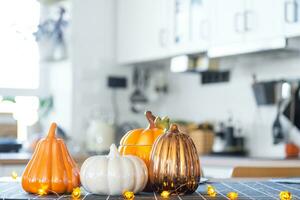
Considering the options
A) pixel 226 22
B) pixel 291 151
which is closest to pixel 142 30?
pixel 226 22

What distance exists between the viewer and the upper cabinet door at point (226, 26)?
3.44m

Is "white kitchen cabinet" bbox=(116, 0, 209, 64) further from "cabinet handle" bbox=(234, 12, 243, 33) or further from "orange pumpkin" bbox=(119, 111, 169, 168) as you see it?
"orange pumpkin" bbox=(119, 111, 169, 168)

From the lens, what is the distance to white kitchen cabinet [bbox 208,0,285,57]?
10.5 ft

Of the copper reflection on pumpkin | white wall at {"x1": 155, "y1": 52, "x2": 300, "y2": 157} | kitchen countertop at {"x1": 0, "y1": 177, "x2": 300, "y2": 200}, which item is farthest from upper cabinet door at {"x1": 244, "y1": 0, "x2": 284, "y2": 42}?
the copper reflection on pumpkin

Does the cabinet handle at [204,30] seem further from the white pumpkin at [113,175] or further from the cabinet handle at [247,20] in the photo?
the white pumpkin at [113,175]

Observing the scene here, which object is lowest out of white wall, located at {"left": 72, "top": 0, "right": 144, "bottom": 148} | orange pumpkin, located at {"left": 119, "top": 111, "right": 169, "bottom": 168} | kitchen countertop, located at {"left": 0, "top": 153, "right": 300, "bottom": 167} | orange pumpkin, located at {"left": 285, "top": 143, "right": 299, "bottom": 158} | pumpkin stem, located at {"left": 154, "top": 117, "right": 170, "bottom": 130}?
kitchen countertop, located at {"left": 0, "top": 153, "right": 300, "bottom": 167}

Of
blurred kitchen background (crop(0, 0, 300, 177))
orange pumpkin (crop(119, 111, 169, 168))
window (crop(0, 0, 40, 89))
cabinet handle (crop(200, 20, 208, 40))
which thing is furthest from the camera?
window (crop(0, 0, 40, 89))

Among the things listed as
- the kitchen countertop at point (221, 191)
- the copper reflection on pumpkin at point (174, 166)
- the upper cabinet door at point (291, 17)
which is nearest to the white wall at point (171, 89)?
the upper cabinet door at point (291, 17)

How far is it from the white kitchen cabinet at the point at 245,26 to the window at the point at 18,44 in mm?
1570

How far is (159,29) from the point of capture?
416 centimetres

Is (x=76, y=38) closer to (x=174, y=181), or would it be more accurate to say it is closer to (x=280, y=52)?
(x=280, y=52)

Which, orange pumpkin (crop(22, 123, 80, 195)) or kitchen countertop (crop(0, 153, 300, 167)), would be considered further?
kitchen countertop (crop(0, 153, 300, 167))

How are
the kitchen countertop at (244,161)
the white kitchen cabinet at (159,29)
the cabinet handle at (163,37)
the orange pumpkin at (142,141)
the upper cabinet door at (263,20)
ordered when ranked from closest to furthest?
the orange pumpkin at (142,141) → the kitchen countertop at (244,161) → the upper cabinet door at (263,20) → the white kitchen cabinet at (159,29) → the cabinet handle at (163,37)

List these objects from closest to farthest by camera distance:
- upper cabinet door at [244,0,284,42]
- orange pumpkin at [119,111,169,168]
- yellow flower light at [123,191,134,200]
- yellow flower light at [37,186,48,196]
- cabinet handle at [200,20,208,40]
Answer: yellow flower light at [123,191,134,200]
yellow flower light at [37,186,48,196]
orange pumpkin at [119,111,169,168]
upper cabinet door at [244,0,284,42]
cabinet handle at [200,20,208,40]
